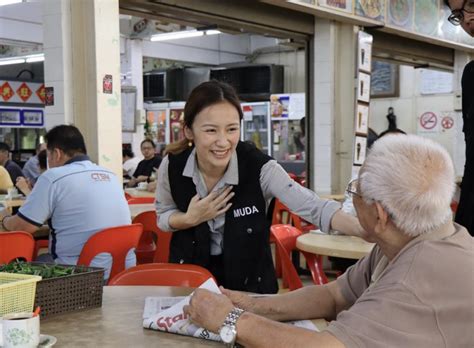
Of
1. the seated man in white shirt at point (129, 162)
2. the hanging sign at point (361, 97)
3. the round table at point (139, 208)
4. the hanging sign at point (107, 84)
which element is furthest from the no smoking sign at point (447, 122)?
the hanging sign at point (107, 84)

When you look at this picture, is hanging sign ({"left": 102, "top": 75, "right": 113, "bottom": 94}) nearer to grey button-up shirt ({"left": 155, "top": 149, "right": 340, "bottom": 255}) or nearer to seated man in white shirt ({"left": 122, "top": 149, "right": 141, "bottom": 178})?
grey button-up shirt ({"left": 155, "top": 149, "right": 340, "bottom": 255})

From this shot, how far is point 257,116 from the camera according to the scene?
1402 cm

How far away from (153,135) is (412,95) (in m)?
5.96

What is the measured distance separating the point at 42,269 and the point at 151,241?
3125mm

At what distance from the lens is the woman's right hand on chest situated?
8.29 ft

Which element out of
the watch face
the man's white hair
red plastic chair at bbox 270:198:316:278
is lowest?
red plastic chair at bbox 270:198:316:278

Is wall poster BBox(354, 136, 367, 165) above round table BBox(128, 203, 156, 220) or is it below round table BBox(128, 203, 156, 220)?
above

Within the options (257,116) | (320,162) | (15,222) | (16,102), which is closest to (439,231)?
(15,222)

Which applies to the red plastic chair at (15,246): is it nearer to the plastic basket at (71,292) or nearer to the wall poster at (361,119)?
the plastic basket at (71,292)

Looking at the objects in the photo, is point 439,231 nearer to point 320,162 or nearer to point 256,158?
point 256,158

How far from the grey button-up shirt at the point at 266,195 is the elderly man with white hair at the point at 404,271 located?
828 millimetres

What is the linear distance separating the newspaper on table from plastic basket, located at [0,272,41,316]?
0.33 meters

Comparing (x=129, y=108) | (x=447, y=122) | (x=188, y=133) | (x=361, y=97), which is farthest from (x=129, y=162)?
(x=188, y=133)

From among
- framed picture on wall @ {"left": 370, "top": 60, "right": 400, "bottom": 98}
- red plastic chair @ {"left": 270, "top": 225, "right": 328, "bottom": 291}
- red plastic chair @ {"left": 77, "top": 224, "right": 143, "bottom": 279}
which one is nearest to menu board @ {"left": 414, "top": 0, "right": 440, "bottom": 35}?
framed picture on wall @ {"left": 370, "top": 60, "right": 400, "bottom": 98}
